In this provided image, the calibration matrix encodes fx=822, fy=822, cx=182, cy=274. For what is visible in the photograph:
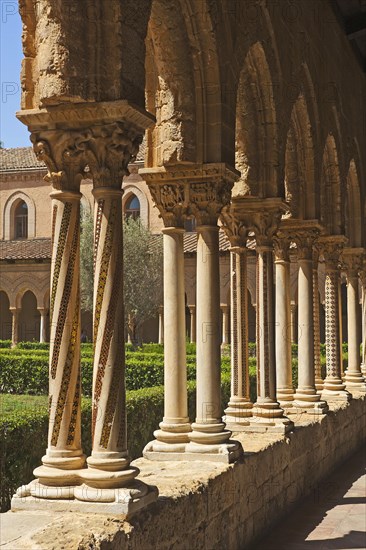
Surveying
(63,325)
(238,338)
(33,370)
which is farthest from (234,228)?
(33,370)

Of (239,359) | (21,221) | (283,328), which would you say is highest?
(21,221)

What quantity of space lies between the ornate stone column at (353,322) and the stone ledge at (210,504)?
350 cm

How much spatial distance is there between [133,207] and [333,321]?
20786 millimetres

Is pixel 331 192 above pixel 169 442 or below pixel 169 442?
above

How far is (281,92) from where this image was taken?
814cm

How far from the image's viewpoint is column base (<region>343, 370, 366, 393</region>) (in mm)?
12883

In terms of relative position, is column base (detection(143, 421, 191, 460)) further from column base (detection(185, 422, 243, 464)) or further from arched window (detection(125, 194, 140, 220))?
arched window (detection(125, 194, 140, 220))

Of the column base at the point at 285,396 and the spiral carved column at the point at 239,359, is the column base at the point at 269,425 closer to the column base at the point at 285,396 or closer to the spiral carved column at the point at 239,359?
the spiral carved column at the point at 239,359

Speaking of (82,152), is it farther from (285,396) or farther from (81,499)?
(285,396)

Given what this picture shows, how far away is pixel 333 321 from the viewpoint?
1186cm

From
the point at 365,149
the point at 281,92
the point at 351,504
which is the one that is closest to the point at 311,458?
the point at 351,504

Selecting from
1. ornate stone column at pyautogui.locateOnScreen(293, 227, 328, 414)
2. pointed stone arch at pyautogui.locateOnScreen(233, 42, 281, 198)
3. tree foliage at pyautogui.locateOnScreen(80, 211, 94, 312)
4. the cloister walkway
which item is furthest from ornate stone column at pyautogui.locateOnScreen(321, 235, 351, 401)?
tree foliage at pyautogui.locateOnScreen(80, 211, 94, 312)

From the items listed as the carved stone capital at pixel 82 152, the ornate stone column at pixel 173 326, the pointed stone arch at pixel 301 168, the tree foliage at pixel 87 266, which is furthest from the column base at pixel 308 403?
the tree foliage at pixel 87 266

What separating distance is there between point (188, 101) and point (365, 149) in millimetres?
8851
